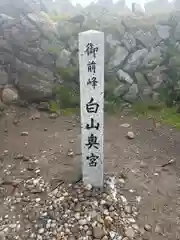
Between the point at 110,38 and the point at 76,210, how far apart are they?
7415 millimetres

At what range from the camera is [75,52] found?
34.1 ft

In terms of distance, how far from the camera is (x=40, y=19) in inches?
441

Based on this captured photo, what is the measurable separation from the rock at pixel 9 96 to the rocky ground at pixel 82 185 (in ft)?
2.23

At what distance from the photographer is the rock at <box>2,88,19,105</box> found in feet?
28.6

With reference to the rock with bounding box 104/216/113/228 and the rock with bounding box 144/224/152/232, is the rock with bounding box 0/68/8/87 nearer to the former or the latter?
the rock with bounding box 104/216/113/228

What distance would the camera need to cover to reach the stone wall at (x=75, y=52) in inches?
368

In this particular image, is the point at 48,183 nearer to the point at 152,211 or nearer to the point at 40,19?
the point at 152,211

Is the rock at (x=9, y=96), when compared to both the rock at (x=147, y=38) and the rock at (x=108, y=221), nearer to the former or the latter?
the rock at (x=147, y=38)

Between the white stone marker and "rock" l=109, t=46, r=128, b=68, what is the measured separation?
17.6 ft

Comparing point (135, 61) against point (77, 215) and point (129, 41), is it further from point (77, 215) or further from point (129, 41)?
point (77, 215)

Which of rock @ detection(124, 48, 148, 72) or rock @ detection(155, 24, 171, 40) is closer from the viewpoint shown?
rock @ detection(124, 48, 148, 72)

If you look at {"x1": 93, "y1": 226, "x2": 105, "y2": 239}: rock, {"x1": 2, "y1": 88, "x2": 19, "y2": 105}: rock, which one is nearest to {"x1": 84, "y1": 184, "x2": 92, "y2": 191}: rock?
{"x1": 93, "y1": 226, "x2": 105, "y2": 239}: rock

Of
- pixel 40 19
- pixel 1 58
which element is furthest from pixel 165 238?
pixel 40 19

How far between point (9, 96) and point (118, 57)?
3967 millimetres
